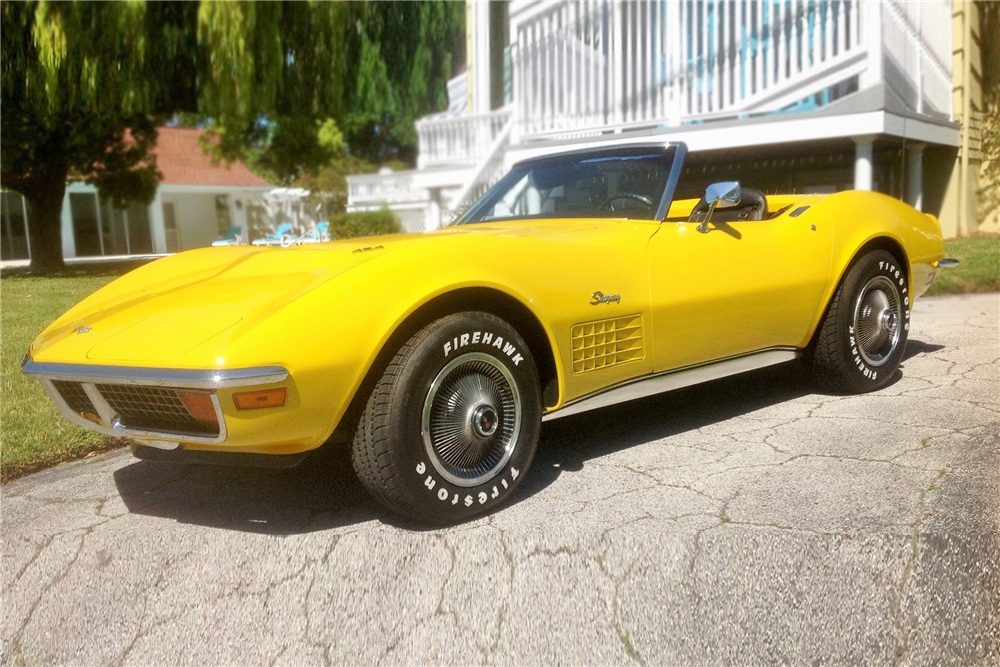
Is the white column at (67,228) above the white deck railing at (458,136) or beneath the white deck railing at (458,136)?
beneath

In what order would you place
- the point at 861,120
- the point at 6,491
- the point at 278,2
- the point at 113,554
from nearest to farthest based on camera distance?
the point at 113,554
the point at 6,491
the point at 861,120
the point at 278,2

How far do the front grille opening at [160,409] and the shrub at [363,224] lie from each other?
7248mm

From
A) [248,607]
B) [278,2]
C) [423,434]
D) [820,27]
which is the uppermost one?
[278,2]

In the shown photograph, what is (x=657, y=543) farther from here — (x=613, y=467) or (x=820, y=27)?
(x=820, y=27)

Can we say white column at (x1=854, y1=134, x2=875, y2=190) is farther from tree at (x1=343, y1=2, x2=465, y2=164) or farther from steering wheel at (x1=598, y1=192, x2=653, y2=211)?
steering wheel at (x1=598, y1=192, x2=653, y2=211)

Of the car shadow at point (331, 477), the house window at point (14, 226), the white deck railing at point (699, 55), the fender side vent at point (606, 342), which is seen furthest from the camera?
the house window at point (14, 226)

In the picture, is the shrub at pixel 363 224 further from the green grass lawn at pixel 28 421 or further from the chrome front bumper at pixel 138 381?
the chrome front bumper at pixel 138 381

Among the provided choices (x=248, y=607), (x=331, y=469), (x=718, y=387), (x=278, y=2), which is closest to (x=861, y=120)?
(x=718, y=387)

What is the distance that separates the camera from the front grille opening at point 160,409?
99.2 inches

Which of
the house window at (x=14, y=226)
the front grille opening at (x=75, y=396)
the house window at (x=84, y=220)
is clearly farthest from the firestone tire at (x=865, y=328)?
the house window at (x=14, y=226)

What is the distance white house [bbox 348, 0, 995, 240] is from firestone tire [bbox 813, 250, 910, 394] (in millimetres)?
5196

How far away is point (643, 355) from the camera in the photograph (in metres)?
3.37

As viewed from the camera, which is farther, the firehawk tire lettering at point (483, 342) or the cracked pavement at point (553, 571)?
the firehawk tire lettering at point (483, 342)

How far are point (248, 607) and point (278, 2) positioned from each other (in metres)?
9.51
